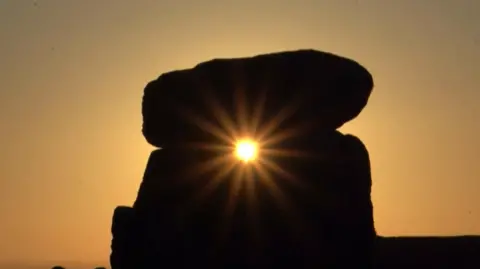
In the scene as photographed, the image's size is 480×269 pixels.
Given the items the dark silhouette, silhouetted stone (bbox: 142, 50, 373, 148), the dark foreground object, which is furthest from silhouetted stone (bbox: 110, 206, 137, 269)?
silhouetted stone (bbox: 142, 50, 373, 148)

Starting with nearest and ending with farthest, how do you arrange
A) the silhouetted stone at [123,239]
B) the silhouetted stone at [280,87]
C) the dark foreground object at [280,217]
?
the dark foreground object at [280,217] → the silhouetted stone at [280,87] → the silhouetted stone at [123,239]

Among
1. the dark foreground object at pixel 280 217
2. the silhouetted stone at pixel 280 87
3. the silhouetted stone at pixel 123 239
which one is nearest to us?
the dark foreground object at pixel 280 217

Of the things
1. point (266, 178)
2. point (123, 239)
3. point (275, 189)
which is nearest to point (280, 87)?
point (266, 178)

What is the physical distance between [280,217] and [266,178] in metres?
0.72

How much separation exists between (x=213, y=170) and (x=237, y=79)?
1637 millimetres

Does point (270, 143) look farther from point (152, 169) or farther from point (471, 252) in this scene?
point (471, 252)

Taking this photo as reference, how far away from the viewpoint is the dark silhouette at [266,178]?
1301 cm

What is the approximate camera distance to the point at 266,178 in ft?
43.8

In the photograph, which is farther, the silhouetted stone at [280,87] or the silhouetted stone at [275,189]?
the silhouetted stone at [280,87]

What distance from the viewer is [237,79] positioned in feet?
44.4

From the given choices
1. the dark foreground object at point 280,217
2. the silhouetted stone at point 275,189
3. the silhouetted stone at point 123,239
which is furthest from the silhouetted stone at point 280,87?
the silhouetted stone at point 123,239

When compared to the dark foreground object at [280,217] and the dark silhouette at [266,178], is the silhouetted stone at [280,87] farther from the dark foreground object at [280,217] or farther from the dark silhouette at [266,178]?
the dark foreground object at [280,217]

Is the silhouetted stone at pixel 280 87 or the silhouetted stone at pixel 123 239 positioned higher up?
the silhouetted stone at pixel 280 87

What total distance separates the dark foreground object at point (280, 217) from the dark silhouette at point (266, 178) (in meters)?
0.02
